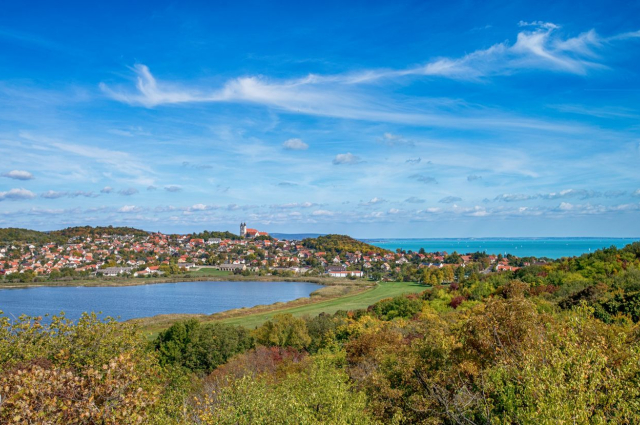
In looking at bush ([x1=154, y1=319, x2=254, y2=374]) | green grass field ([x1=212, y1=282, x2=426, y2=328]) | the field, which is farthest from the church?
bush ([x1=154, y1=319, x2=254, y2=374])

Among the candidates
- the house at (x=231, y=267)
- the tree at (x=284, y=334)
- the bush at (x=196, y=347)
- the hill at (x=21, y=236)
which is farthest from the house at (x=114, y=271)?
the bush at (x=196, y=347)

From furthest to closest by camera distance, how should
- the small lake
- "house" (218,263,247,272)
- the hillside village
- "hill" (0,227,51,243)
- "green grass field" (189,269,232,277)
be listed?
"hill" (0,227,51,243)
"house" (218,263,247,272)
"green grass field" (189,269,232,277)
the hillside village
the small lake

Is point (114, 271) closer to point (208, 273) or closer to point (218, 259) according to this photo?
point (208, 273)

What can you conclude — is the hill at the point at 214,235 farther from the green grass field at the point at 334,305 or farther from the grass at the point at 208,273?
the green grass field at the point at 334,305

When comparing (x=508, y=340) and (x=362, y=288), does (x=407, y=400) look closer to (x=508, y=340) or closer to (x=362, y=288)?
(x=508, y=340)

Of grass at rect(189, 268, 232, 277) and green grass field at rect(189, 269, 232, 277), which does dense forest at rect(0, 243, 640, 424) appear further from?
grass at rect(189, 268, 232, 277)

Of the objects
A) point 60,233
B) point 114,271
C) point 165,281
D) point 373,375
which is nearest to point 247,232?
point 60,233
